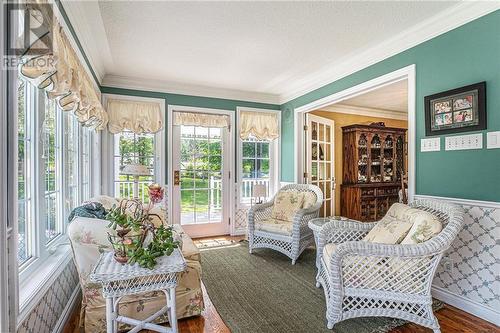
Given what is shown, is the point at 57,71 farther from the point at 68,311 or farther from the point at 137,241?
the point at 68,311

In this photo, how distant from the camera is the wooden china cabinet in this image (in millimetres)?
5152

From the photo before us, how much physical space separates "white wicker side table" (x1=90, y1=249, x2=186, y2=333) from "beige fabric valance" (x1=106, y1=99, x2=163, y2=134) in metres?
2.53

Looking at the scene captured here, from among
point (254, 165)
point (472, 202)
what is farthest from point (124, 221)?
point (254, 165)

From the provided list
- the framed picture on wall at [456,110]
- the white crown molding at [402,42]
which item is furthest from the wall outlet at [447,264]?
the white crown molding at [402,42]

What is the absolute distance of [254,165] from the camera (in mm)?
4832

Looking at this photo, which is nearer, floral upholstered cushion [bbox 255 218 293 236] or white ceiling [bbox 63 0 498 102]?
white ceiling [bbox 63 0 498 102]

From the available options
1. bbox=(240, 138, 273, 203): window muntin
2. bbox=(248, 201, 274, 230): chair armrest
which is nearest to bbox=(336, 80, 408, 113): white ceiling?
bbox=(240, 138, 273, 203): window muntin

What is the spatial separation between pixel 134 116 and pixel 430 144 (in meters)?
3.66

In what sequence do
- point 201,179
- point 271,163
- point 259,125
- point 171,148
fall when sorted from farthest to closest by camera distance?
1. point 271,163
2. point 259,125
3. point 201,179
4. point 171,148

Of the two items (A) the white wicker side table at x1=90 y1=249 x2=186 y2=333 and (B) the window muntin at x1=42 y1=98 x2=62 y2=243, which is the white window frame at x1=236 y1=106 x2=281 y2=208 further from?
(A) the white wicker side table at x1=90 y1=249 x2=186 y2=333

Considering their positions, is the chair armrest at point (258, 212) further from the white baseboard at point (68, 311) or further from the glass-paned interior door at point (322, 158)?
the white baseboard at point (68, 311)

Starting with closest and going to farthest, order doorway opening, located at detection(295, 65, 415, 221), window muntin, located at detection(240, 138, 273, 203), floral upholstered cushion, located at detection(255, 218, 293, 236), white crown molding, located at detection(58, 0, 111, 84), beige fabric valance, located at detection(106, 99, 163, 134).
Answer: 1. white crown molding, located at detection(58, 0, 111, 84)
2. floral upholstered cushion, located at detection(255, 218, 293, 236)
3. beige fabric valance, located at detection(106, 99, 163, 134)
4. doorway opening, located at detection(295, 65, 415, 221)
5. window muntin, located at detection(240, 138, 273, 203)

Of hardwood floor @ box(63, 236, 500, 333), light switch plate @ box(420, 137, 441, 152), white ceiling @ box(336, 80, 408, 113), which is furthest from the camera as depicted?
white ceiling @ box(336, 80, 408, 113)

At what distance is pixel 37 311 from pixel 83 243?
0.42 metres
